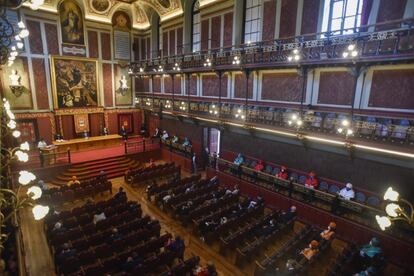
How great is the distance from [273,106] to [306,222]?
572 cm

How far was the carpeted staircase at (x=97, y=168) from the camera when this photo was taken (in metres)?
13.9

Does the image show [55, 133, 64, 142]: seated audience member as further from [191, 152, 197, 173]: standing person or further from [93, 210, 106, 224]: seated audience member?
[93, 210, 106, 224]: seated audience member

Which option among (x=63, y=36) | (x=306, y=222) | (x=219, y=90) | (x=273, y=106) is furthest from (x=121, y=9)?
(x=306, y=222)

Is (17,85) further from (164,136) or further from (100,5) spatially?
(164,136)

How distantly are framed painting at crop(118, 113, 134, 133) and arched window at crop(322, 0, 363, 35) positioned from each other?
53.6 ft

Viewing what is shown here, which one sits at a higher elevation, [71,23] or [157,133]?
[71,23]

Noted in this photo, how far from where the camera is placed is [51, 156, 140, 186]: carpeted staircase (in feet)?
45.4

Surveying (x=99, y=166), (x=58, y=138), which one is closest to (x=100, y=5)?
(x=58, y=138)

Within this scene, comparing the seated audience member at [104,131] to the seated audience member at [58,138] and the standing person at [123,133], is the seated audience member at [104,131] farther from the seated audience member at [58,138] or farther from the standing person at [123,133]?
the seated audience member at [58,138]

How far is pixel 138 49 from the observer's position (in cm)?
2150

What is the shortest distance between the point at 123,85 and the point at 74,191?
38.3 feet

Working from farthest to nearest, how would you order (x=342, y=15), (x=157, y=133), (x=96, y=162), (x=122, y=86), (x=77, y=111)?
(x=122, y=86)
(x=157, y=133)
(x=77, y=111)
(x=96, y=162)
(x=342, y=15)

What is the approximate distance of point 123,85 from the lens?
68.6ft

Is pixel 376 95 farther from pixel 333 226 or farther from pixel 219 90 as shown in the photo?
pixel 219 90
